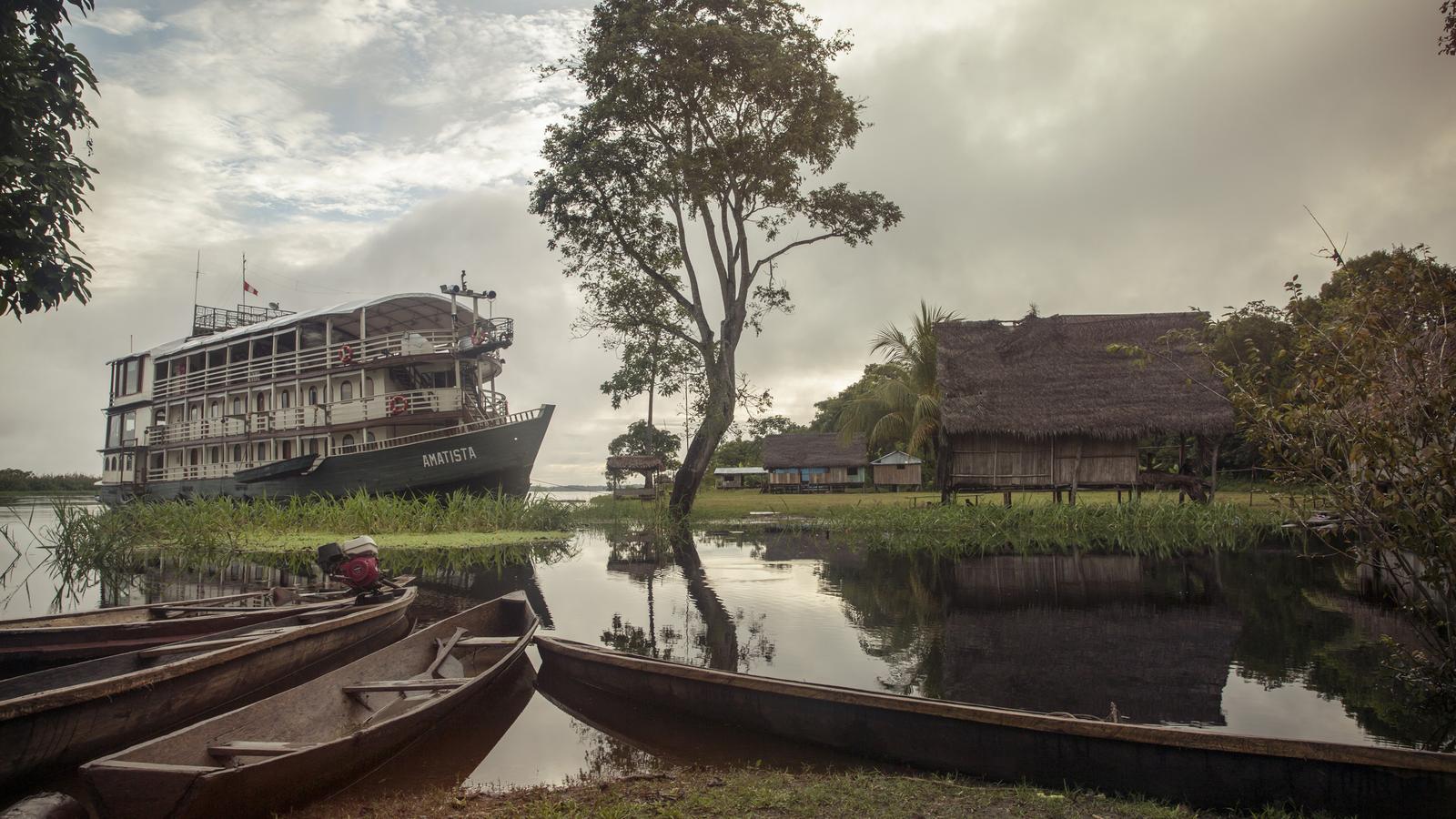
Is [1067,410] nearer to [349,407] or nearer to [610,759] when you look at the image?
[610,759]

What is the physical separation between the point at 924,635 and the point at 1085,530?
31.6 ft

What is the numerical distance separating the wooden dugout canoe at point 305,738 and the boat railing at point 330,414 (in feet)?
55.4

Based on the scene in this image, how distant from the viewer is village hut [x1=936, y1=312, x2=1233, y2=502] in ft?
65.3

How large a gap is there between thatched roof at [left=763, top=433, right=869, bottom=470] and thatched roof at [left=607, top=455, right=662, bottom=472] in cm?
937

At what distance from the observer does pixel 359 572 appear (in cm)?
895

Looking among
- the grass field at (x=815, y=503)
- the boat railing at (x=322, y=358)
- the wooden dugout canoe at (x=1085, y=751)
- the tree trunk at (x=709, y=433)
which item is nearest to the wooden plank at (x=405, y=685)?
the wooden dugout canoe at (x=1085, y=751)

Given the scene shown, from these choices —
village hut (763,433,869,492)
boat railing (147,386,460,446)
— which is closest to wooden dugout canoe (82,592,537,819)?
boat railing (147,386,460,446)

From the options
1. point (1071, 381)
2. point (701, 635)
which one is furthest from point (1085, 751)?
point (1071, 381)

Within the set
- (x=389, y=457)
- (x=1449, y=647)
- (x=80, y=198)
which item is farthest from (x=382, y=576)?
(x=389, y=457)

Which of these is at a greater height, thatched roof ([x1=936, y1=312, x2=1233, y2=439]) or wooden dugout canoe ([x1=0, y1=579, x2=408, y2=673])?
thatched roof ([x1=936, y1=312, x2=1233, y2=439])

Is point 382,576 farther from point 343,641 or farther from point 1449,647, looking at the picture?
point 1449,647

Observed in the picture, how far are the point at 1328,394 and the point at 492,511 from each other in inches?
710

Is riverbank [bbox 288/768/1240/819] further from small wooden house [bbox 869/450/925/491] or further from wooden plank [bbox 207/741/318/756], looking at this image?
small wooden house [bbox 869/450/925/491]

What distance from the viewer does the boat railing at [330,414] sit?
76.9ft
